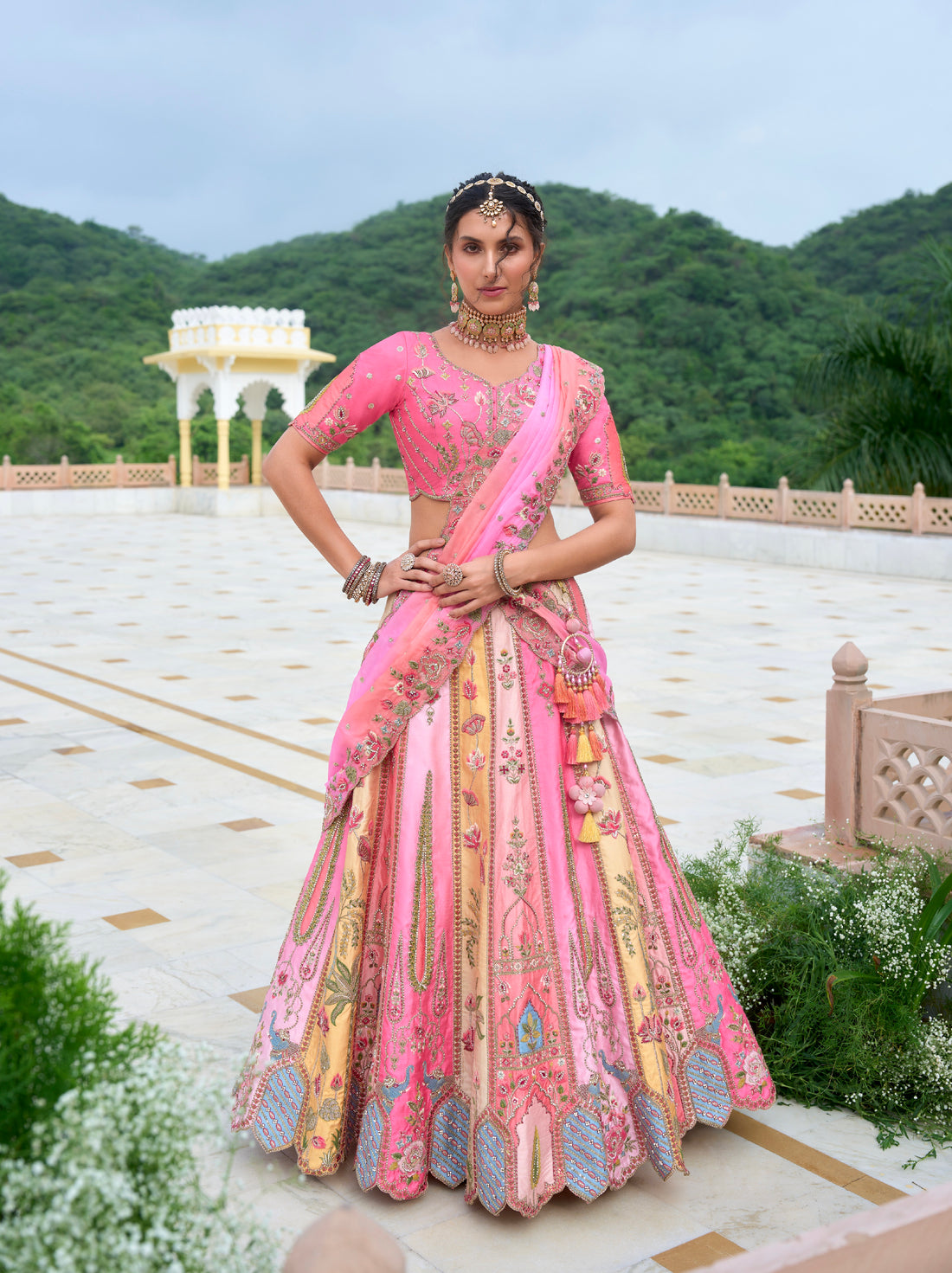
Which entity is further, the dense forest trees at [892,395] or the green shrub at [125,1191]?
the dense forest trees at [892,395]

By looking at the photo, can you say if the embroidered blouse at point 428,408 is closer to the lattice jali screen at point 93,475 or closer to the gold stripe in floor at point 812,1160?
the gold stripe in floor at point 812,1160

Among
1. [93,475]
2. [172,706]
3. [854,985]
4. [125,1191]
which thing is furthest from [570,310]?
[125,1191]

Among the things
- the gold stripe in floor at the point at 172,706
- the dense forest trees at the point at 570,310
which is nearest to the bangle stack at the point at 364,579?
the gold stripe in floor at the point at 172,706

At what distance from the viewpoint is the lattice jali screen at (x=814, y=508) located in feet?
41.9

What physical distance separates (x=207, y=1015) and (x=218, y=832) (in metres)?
1.39

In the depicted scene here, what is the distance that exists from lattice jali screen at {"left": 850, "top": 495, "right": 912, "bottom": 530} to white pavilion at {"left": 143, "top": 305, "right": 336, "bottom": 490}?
35.0 ft

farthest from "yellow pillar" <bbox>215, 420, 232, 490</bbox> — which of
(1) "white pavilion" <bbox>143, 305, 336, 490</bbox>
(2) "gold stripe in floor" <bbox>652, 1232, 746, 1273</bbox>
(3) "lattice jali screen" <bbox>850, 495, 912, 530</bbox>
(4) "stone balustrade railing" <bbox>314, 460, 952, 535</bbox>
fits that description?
(2) "gold stripe in floor" <bbox>652, 1232, 746, 1273</bbox>

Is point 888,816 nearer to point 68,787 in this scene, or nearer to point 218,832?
point 218,832

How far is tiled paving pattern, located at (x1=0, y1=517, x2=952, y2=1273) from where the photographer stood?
1974mm

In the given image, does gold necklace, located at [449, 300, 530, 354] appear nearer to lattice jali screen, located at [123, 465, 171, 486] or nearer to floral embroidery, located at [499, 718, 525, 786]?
floral embroidery, located at [499, 718, 525, 786]

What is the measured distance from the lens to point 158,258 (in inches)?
1592

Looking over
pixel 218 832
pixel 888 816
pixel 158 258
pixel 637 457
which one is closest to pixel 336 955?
pixel 888 816

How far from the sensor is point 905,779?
→ 3.07 m

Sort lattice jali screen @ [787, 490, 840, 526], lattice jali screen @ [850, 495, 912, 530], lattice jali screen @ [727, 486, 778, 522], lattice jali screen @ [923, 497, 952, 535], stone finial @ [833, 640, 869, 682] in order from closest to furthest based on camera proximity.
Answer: stone finial @ [833, 640, 869, 682], lattice jali screen @ [923, 497, 952, 535], lattice jali screen @ [850, 495, 912, 530], lattice jali screen @ [787, 490, 840, 526], lattice jali screen @ [727, 486, 778, 522]
